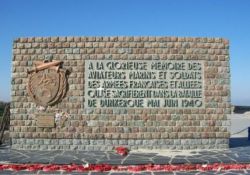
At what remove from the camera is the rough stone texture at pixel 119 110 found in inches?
427

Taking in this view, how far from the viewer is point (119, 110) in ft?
35.6

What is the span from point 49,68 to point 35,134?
6.44ft

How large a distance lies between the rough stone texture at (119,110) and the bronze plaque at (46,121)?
12cm

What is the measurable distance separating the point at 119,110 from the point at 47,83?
2.25 meters

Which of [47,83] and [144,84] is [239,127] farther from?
[47,83]

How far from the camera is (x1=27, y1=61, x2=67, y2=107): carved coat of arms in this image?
10914 millimetres

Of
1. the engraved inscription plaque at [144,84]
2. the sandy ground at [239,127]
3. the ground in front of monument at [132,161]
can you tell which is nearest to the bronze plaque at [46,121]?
the ground in front of monument at [132,161]

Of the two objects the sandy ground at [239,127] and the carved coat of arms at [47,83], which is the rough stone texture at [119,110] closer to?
the carved coat of arms at [47,83]

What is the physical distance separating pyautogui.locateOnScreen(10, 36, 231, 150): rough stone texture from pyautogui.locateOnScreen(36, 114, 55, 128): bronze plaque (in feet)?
0.41

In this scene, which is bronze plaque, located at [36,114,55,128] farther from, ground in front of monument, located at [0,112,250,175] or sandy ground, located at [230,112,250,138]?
sandy ground, located at [230,112,250,138]

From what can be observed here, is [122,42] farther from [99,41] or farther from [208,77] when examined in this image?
[208,77]

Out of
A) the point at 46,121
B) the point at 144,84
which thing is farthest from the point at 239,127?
the point at 46,121

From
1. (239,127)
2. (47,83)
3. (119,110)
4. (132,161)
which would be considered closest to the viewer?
(132,161)

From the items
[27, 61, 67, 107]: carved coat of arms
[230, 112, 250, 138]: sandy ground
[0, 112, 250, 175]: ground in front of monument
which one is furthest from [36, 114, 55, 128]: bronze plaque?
[230, 112, 250, 138]: sandy ground
